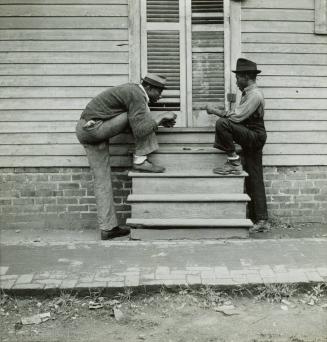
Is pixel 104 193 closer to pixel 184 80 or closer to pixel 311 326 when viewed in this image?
pixel 184 80

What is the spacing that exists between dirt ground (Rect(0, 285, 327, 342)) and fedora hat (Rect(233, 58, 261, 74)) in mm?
2784

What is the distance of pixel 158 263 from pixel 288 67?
334 cm

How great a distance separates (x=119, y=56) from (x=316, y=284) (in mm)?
3771

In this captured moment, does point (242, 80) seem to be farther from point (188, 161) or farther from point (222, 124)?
point (188, 161)

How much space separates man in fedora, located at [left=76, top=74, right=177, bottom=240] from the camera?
5566mm

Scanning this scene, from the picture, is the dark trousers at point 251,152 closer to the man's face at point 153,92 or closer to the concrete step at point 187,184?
the concrete step at point 187,184

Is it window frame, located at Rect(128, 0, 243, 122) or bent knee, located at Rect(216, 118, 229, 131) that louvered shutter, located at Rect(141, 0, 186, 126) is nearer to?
Result: window frame, located at Rect(128, 0, 243, 122)

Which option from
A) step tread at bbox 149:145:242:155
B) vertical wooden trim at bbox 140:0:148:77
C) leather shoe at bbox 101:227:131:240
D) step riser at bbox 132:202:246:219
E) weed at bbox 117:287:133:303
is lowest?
weed at bbox 117:287:133:303

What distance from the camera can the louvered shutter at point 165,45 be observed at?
6332 mm

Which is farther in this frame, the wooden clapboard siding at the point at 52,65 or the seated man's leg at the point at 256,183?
the wooden clapboard siding at the point at 52,65

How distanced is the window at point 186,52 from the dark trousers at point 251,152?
2.43 ft

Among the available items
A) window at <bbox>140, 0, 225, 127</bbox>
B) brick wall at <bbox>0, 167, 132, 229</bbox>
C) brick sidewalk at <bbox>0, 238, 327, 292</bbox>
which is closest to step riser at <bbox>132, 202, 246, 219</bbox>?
brick sidewalk at <bbox>0, 238, 327, 292</bbox>

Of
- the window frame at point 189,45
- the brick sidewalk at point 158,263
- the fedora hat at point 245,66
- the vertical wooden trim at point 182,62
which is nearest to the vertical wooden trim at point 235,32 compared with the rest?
the window frame at point 189,45

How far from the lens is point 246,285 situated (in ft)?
13.3
